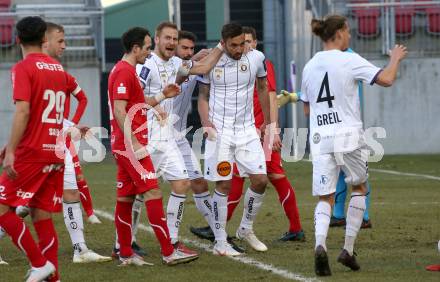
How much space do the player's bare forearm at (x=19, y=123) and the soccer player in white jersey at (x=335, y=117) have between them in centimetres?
245

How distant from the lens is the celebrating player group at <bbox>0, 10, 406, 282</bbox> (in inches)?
327

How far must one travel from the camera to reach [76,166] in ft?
38.9

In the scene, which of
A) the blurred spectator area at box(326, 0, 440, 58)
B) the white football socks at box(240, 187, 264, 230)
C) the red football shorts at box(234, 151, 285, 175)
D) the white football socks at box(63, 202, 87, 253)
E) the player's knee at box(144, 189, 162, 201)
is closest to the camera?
the player's knee at box(144, 189, 162, 201)

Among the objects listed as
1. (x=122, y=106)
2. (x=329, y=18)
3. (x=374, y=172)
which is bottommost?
(x=374, y=172)

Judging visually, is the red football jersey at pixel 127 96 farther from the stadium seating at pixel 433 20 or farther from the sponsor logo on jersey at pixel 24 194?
the stadium seating at pixel 433 20

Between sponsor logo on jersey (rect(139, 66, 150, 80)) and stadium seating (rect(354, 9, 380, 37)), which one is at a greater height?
stadium seating (rect(354, 9, 380, 37))

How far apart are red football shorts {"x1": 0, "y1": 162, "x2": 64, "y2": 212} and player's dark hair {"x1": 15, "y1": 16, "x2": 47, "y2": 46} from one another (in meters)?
0.90

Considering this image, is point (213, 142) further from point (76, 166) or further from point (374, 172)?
point (374, 172)

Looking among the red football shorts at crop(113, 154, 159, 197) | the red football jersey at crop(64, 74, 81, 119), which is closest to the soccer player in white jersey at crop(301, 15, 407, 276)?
the red football shorts at crop(113, 154, 159, 197)

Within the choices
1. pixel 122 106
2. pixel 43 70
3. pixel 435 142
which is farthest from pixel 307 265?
pixel 435 142

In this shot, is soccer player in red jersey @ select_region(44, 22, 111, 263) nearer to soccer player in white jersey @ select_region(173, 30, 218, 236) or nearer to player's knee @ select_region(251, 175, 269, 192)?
soccer player in white jersey @ select_region(173, 30, 218, 236)

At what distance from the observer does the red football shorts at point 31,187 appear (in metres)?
8.24

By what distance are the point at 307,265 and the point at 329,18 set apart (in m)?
2.08

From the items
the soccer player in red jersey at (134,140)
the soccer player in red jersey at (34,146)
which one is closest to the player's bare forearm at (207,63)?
the soccer player in red jersey at (134,140)
